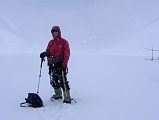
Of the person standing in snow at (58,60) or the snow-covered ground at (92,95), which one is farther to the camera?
the person standing in snow at (58,60)

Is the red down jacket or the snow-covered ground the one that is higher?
the red down jacket

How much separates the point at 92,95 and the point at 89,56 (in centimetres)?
1441

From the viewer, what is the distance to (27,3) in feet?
183

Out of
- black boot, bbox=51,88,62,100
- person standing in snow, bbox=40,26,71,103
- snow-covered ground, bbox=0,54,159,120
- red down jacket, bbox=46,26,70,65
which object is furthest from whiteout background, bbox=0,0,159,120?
red down jacket, bbox=46,26,70,65

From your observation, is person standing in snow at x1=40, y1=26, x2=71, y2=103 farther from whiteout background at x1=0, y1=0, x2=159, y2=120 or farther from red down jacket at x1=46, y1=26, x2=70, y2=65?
whiteout background at x1=0, y1=0, x2=159, y2=120

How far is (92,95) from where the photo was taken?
34.6 ft

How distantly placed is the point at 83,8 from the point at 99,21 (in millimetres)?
3580

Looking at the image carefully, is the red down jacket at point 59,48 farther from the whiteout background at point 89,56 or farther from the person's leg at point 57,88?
the whiteout background at point 89,56

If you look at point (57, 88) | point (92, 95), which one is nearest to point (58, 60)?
point (57, 88)

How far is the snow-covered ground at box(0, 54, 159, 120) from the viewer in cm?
834

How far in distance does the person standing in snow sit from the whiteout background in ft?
1.15

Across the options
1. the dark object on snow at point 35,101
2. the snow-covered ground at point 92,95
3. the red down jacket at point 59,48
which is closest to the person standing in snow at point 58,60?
the red down jacket at point 59,48

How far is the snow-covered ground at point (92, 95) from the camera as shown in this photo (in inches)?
328

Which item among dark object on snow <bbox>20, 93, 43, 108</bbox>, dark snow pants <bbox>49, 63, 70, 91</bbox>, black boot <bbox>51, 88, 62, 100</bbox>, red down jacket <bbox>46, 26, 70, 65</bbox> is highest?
red down jacket <bbox>46, 26, 70, 65</bbox>
